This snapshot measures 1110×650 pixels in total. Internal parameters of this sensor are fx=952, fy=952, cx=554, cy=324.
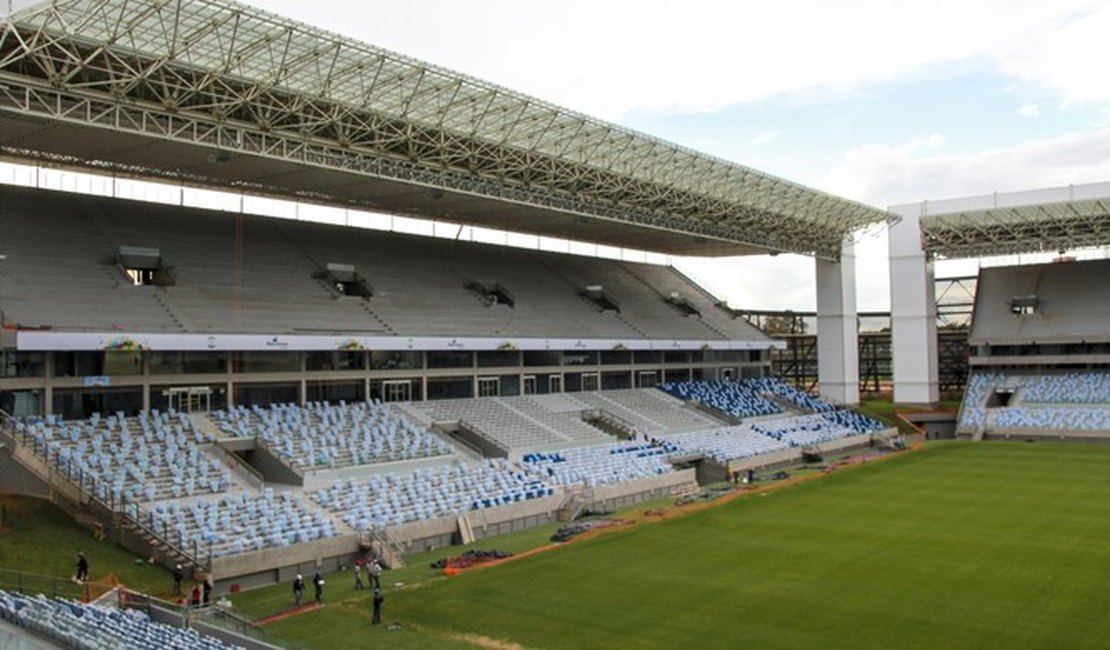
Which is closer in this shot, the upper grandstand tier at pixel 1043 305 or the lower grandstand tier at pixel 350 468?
the lower grandstand tier at pixel 350 468

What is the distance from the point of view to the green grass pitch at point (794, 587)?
18781 millimetres

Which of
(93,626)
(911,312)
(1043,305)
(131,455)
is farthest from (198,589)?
(1043,305)

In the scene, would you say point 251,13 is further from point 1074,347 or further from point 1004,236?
point 1074,347

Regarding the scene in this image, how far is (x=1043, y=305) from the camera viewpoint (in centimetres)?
6378

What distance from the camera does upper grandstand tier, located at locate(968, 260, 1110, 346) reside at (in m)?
60.5

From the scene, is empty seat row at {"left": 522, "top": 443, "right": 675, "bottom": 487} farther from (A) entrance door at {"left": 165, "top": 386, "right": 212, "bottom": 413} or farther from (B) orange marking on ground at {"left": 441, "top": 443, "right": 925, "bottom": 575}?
(A) entrance door at {"left": 165, "top": 386, "right": 212, "bottom": 413}

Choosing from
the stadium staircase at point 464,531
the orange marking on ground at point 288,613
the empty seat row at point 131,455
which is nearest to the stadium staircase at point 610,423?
the stadium staircase at point 464,531

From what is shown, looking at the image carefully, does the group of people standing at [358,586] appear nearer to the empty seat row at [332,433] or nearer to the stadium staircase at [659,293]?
the empty seat row at [332,433]

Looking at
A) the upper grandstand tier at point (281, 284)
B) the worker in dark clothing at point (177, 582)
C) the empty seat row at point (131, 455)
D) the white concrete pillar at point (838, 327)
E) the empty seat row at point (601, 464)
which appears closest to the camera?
the worker in dark clothing at point (177, 582)

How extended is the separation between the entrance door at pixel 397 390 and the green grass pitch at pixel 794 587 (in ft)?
42.6

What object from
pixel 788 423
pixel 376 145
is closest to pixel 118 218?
pixel 376 145

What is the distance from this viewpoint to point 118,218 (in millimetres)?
38188

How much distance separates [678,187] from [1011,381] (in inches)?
1183

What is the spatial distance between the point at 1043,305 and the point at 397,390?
4580 cm
